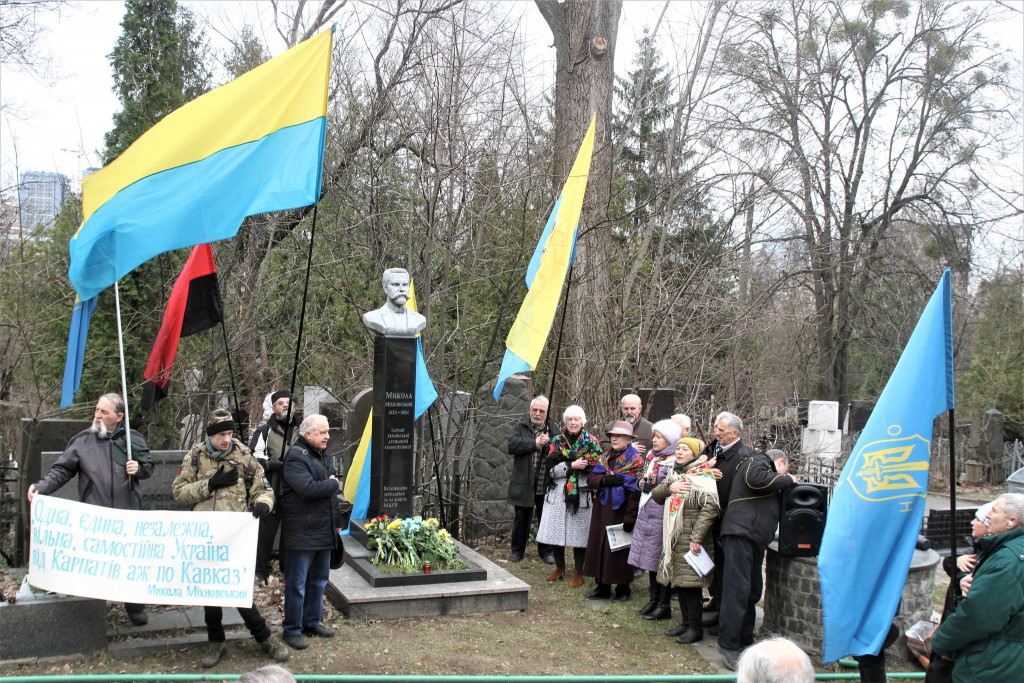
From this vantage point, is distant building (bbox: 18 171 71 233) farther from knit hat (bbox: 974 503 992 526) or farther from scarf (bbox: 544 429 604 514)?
knit hat (bbox: 974 503 992 526)

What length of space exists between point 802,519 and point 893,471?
205 centimetres

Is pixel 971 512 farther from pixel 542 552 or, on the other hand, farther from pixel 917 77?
pixel 917 77

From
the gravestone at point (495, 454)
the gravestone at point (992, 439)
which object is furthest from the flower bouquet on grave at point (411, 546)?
the gravestone at point (992, 439)

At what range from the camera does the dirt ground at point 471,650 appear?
19.7 feet

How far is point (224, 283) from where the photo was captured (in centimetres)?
1330

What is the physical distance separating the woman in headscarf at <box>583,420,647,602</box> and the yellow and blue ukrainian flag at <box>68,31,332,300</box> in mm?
4062

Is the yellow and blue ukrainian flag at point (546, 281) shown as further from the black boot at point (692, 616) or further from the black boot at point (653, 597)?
the black boot at point (692, 616)

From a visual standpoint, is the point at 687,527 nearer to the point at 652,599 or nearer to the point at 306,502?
the point at 652,599

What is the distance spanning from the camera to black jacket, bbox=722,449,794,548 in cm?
645

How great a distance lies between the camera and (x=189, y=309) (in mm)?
7977

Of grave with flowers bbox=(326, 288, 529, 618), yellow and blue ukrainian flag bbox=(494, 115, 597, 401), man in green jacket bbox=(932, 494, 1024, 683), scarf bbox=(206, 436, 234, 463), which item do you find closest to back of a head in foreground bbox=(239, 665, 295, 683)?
man in green jacket bbox=(932, 494, 1024, 683)

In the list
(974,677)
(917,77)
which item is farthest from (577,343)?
(917,77)

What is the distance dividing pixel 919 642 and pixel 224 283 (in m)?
10.8

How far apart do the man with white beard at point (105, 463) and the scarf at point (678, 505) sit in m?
4.19
